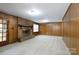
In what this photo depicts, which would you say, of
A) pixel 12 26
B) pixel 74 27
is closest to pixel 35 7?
pixel 74 27

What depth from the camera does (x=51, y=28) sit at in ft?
49.0

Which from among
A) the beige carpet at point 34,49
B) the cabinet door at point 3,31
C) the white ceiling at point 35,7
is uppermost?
the white ceiling at point 35,7

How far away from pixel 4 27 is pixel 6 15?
791mm

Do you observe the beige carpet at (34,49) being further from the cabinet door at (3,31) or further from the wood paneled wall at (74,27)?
the wood paneled wall at (74,27)

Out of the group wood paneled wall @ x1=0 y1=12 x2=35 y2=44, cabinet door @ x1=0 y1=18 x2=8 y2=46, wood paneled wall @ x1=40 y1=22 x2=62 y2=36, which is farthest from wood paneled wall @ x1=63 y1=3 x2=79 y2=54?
wood paneled wall @ x1=40 y1=22 x2=62 y2=36

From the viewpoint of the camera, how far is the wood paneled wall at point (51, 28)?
1440cm

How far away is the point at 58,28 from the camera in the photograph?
47.3 feet

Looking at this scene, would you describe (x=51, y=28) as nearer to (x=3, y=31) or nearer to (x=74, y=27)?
(x=3, y=31)

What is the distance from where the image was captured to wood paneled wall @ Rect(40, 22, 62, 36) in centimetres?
1440

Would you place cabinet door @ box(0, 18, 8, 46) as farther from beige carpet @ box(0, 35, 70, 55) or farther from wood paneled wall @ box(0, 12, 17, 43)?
beige carpet @ box(0, 35, 70, 55)

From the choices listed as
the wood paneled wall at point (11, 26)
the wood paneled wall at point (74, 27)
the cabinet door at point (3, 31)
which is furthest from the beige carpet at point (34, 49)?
the wood paneled wall at point (11, 26)
